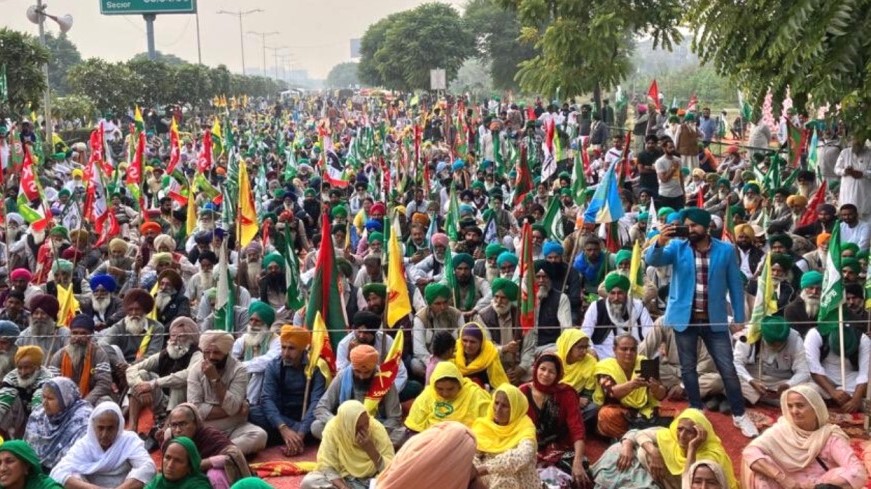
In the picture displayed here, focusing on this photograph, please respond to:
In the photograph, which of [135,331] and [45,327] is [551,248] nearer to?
[135,331]

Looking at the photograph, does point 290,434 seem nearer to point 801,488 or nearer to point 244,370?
point 244,370

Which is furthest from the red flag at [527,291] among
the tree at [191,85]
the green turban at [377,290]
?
the tree at [191,85]

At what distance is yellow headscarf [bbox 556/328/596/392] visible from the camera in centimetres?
772

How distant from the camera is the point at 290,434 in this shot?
7.68 metres

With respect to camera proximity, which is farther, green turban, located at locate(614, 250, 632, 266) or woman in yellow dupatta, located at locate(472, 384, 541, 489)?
green turban, located at locate(614, 250, 632, 266)

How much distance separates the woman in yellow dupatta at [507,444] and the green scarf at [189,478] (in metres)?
1.59

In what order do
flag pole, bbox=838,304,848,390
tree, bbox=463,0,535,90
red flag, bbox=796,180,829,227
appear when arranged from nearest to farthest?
flag pole, bbox=838,304,848,390 < red flag, bbox=796,180,829,227 < tree, bbox=463,0,535,90

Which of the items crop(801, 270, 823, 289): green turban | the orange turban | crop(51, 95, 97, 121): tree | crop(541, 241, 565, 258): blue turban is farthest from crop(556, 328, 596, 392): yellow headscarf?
crop(51, 95, 97, 121): tree

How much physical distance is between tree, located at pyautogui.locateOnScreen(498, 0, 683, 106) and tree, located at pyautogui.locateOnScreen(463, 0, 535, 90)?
1181 inches

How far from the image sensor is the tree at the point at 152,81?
42500mm

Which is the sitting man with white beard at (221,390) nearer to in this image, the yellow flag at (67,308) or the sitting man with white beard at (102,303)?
the yellow flag at (67,308)

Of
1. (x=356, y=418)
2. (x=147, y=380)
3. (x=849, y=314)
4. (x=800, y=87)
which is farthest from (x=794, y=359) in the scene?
→ (x=147, y=380)

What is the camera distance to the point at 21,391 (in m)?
7.45

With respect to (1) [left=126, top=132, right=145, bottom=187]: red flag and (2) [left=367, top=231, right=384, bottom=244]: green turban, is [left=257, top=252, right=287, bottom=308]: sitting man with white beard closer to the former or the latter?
(2) [left=367, top=231, right=384, bottom=244]: green turban
